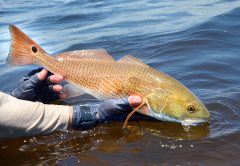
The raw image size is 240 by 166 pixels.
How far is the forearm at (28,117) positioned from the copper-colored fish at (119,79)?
468mm

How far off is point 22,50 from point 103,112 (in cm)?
115

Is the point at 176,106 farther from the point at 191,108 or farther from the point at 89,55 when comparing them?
the point at 89,55

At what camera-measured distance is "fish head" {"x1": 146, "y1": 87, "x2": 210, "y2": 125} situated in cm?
414

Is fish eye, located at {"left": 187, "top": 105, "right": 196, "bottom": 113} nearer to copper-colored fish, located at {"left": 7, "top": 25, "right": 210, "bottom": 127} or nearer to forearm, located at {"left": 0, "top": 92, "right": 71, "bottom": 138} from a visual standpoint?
copper-colored fish, located at {"left": 7, "top": 25, "right": 210, "bottom": 127}

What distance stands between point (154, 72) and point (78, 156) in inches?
44.4

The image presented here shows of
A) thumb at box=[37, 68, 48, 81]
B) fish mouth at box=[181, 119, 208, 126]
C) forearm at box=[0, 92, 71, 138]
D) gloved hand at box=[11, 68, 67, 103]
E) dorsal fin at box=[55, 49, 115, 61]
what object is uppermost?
dorsal fin at box=[55, 49, 115, 61]

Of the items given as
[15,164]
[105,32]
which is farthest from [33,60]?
[105,32]

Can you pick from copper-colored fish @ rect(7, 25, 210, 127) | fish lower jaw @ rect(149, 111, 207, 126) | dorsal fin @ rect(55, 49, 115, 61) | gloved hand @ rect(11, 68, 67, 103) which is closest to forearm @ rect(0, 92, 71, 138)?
copper-colored fish @ rect(7, 25, 210, 127)

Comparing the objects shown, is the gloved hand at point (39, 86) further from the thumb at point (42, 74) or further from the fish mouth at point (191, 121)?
the fish mouth at point (191, 121)

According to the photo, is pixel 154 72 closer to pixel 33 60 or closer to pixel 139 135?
pixel 139 135

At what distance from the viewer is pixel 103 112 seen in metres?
4.35

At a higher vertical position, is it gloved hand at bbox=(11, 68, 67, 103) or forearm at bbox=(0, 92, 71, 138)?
gloved hand at bbox=(11, 68, 67, 103)

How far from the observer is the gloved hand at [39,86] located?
4840 millimetres

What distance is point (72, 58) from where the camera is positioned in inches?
186
